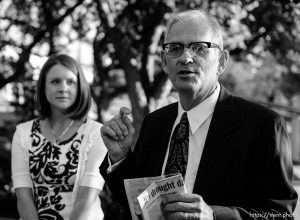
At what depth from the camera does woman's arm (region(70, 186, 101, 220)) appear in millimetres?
2762

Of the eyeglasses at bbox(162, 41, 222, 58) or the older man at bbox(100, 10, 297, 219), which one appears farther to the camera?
the eyeglasses at bbox(162, 41, 222, 58)

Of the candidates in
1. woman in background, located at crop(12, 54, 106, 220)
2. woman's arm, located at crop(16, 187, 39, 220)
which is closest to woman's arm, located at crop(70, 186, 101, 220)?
woman in background, located at crop(12, 54, 106, 220)

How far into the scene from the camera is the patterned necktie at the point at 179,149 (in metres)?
2.15

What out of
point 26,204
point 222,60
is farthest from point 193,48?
point 26,204

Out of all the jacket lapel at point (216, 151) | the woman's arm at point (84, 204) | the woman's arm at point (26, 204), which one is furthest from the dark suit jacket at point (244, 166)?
the woman's arm at point (26, 204)

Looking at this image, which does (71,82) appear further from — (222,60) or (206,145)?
(206,145)

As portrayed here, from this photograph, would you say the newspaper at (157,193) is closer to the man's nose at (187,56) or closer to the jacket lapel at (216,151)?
the jacket lapel at (216,151)

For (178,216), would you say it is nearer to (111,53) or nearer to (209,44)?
(209,44)

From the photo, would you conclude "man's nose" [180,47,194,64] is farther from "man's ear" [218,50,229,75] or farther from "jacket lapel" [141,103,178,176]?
"jacket lapel" [141,103,178,176]

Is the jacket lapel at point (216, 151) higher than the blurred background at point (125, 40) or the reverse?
the reverse

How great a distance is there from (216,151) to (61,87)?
1448 millimetres

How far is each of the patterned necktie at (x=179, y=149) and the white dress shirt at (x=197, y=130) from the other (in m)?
0.02

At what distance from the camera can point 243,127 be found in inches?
80.0

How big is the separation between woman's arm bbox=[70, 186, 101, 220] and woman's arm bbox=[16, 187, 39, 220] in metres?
0.27
